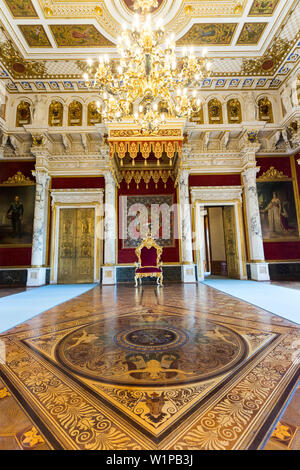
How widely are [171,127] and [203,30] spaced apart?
299cm

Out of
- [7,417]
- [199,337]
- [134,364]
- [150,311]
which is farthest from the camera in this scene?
[150,311]

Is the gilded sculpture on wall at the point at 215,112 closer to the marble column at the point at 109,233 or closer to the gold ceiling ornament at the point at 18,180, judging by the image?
the marble column at the point at 109,233

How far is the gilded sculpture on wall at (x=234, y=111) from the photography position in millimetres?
7176

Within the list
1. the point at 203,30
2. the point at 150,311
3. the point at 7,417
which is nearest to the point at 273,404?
the point at 7,417

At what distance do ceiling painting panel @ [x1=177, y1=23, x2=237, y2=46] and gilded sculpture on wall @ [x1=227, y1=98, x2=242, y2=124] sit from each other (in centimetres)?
166

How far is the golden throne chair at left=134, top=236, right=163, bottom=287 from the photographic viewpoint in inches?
233

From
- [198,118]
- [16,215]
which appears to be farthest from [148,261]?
[198,118]

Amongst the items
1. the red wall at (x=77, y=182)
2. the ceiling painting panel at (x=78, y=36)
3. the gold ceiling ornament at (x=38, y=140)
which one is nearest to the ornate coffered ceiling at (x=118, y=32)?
the ceiling painting panel at (x=78, y=36)

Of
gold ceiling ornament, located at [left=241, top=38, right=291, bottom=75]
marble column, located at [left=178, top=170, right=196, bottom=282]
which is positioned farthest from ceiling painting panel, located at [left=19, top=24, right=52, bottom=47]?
gold ceiling ornament, located at [left=241, top=38, right=291, bottom=75]

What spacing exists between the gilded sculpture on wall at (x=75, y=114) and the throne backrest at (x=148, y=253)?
4.66m

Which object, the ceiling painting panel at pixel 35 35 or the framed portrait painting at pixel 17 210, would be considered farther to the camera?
the framed portrait painting at pixel 17 210

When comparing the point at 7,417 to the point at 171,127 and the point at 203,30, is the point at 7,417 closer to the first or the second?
the point at 171,127

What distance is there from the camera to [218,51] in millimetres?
6156

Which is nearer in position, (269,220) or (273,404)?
(273,404)
